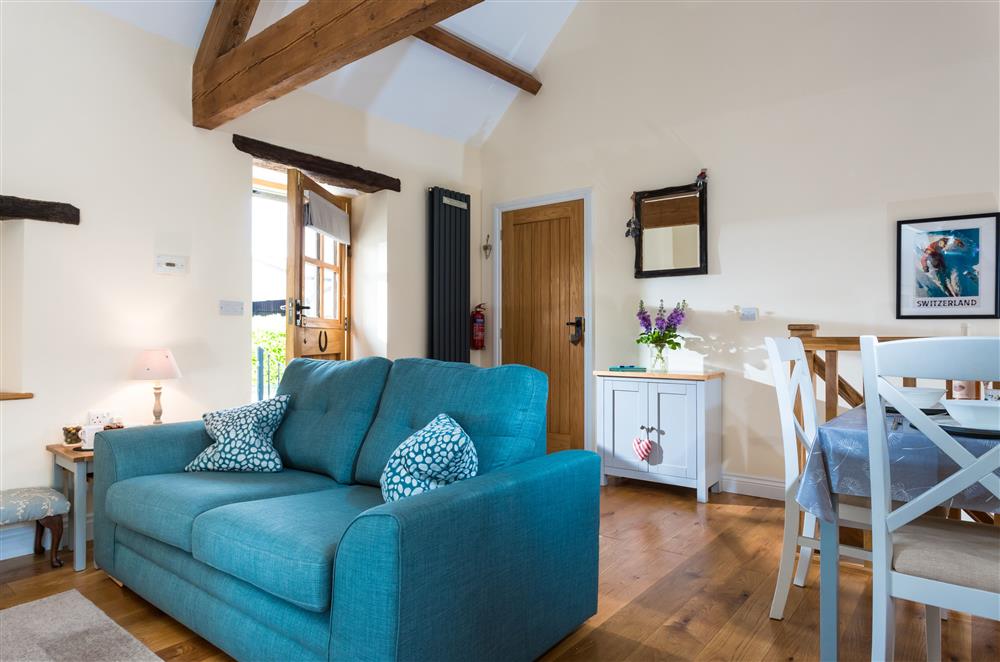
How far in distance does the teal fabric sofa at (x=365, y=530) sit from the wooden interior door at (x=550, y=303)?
2.53 m

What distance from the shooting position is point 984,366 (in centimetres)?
126

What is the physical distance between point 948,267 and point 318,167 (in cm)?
386

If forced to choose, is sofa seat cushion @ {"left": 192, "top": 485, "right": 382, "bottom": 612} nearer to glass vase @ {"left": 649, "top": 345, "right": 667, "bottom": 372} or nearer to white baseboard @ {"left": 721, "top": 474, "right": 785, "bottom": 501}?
glass vase @ {"left": 649, "top": 345, "right": 667, "bottom": 372}

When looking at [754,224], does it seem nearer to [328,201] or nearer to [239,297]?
[328,201]

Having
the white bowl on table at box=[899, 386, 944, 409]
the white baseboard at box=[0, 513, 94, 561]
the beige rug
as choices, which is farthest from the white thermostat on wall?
the white bowl on table at box=[899, 386, 944, 409]

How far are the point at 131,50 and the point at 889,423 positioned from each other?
3.95 meters

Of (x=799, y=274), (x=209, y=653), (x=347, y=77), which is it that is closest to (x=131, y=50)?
(x=347, y=77)

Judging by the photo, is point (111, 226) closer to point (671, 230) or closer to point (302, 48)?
Answer: point (302, 48)

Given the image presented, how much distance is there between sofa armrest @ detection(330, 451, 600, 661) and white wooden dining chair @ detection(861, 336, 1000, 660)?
87 cm

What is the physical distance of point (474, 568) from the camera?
167cm

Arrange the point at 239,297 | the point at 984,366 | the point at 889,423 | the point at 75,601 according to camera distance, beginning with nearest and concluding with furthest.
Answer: the point at 984,366
the point at 889,423
the point at 75,601
the point at 239,297

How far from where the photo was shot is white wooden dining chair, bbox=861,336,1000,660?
4.31 ft

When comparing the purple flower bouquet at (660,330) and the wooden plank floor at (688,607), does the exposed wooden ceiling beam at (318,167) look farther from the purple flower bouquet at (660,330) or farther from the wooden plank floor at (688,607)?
the wooden plank floor at (688,607)

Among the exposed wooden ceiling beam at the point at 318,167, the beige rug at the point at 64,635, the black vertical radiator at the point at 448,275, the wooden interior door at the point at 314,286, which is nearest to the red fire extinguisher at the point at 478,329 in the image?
the black vertical radiator at the point at 448,275
